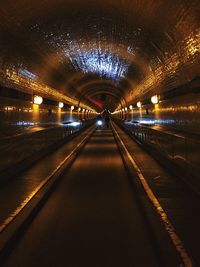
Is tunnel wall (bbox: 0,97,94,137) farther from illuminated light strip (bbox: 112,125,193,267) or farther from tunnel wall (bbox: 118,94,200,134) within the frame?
tunnel wall (bbox: 118,94,200,134)

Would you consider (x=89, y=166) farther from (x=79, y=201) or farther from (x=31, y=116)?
(x=79, y=201)

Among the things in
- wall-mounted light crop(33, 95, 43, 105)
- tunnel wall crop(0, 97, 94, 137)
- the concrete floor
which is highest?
wall-mounted light crop(33, 95, 43, 105)

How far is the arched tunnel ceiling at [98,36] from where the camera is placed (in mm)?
8828

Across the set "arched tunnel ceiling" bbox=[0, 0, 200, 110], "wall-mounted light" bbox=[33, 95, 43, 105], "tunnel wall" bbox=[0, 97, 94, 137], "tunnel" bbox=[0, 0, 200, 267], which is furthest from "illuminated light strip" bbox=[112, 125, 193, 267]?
"wall-mounted light" bbox=[33, 95, 43, 105]

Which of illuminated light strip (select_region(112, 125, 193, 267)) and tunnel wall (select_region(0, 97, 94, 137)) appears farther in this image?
tunnel wall (select_region(0, 97, 94, 137))

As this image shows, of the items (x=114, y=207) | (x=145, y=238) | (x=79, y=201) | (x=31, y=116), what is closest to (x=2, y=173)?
(x=79, y=201)

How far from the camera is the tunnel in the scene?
18.1ft

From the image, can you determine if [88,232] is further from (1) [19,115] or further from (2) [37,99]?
(2) [37,99]

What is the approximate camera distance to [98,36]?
13156 mm

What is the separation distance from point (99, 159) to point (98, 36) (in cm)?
552

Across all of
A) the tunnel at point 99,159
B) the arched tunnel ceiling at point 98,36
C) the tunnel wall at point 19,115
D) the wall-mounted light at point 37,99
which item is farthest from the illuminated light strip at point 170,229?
the wall-mounted light at point 37,99

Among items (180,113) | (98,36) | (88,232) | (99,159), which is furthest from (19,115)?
(88,232)

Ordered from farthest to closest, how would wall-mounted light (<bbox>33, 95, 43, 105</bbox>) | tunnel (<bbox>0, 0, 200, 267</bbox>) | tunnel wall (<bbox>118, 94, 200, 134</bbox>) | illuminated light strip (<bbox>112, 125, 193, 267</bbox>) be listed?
1. wall-mounted light (<bbox>33, 95, 43, 105</bbox>)
2. tunnel wall (<bbox>118, 94, 200, 134</bbox>)
3. tunnel (<bbox>0, 0, 200, 267</bbox>)
4. illuminated light strip (<bbox>112, 125, 193, 267</bbox>)

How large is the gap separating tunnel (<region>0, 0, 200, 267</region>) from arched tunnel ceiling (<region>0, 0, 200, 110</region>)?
4 cm
